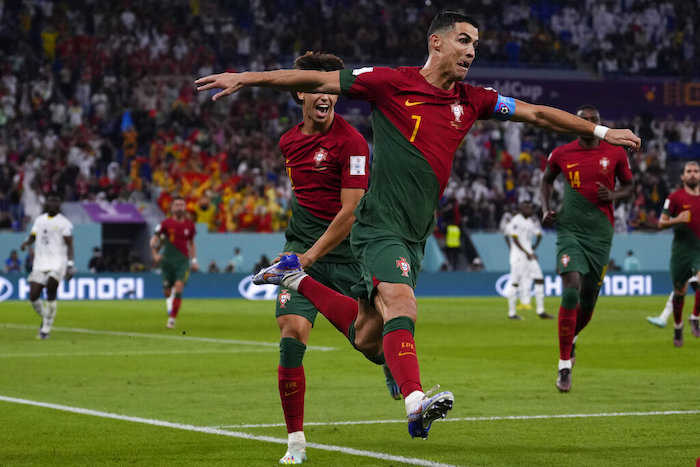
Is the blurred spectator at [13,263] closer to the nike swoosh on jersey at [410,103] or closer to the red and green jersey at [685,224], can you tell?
the red and green jersey at [685,224]

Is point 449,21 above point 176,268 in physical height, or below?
above

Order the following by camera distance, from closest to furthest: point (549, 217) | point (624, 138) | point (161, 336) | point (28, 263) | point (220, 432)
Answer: point (624, 138) → point (220, 432) → point (549, 217) → point (161, 336) → point (28, 263)

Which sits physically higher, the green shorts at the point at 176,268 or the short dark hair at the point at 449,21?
the short dark hair at the point at 449,21

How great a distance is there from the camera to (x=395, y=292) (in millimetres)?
6535

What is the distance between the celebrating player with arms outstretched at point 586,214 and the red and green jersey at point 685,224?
4.76m

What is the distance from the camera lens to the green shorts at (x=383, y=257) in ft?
21.7

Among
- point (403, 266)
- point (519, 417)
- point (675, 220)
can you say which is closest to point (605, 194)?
point (519, 417)

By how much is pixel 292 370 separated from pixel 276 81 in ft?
7.40

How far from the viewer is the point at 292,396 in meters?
7.68

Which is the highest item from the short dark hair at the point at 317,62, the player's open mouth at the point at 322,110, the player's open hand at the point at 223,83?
the short dark hair at the point at 317,62

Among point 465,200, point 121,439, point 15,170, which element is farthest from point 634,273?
point 121,439

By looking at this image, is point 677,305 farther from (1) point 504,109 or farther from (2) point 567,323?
(1) point 504,109

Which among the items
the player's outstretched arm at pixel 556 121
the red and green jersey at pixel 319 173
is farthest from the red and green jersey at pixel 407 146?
the red and green jersey at pixel 319 173

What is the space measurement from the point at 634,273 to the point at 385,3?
15.4m
